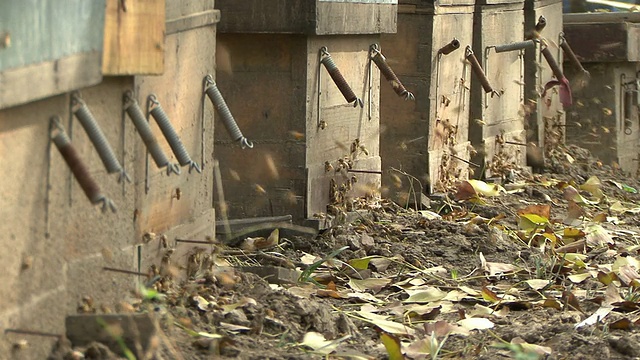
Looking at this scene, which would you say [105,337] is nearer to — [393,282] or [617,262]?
[393,282]

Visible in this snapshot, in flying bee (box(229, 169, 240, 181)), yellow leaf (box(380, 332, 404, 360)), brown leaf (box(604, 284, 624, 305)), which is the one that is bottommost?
yellow leaf (box(380, 332, 404, 360))

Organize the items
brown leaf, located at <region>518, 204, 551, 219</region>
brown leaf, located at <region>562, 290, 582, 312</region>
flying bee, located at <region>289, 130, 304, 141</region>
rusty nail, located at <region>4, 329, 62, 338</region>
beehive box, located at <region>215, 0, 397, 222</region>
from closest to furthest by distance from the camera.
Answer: rusty nail, located at <region>4, 329, 62, 338</region>
brown leaf, located at <region>562, 290, 582, 312</region>
beehive box, located at <region>215, 0, 397, 222</region>
flying bee, located at <region>289, 130, 304, 141</region>
brown leaf, located at <region>518, 204, 551, 219</region>

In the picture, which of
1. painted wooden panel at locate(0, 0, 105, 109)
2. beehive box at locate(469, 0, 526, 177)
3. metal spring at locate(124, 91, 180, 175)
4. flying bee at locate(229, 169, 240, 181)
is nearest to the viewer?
painted wooden panel at locate(0, 0, 105, 109)

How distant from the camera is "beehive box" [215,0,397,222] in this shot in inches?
295

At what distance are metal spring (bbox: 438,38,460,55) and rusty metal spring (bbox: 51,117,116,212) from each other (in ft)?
17.5

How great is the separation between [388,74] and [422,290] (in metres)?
2.06

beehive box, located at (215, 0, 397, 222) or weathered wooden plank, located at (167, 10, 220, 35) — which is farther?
beehive box, located at (215, 0, 397, 222)

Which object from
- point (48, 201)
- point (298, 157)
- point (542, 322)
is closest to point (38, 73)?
point (48, 201)

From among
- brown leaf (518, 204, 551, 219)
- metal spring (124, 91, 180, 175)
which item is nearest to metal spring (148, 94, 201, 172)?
metal spring (124, 91, 180, 175)

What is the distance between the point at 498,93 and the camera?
1090cm

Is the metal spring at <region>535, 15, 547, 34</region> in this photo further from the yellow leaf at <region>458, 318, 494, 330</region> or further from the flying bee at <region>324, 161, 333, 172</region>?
the yellow leaf at <region>458, 318, 494, 330</region>

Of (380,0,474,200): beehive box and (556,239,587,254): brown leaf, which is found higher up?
(380,0,474,200): beehive box

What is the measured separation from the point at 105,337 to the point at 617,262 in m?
3.58

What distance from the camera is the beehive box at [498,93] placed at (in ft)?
34.6
